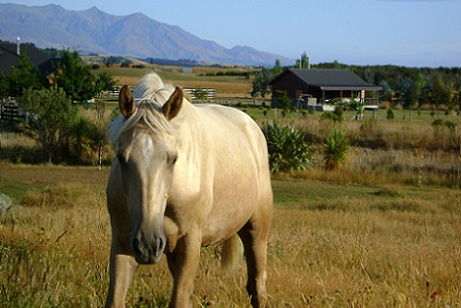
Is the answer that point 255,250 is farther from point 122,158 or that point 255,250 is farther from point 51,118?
point 51,118

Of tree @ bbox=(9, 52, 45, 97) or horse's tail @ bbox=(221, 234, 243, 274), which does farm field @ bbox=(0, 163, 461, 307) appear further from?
tree @ bbox=(9, 52, 45, 97)

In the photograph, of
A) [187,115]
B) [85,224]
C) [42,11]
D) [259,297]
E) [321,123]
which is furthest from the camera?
[321,123]

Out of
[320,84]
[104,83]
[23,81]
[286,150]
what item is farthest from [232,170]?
[320,84]

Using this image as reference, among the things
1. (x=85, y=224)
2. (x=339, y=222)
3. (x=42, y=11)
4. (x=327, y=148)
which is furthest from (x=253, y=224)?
(x=327, y=148)

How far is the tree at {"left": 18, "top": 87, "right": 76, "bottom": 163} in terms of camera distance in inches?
1040

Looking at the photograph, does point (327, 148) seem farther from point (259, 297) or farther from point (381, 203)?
point (259, 297)

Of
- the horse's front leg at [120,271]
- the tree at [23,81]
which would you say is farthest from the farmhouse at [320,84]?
the horse's front leg at [120,271]

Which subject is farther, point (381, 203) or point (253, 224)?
point (381, 203)

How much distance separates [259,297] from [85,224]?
3.17 metres

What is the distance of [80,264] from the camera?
5.69 metres

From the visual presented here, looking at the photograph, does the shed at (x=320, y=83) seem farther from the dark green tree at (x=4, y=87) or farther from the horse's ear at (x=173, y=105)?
the horse's ear at (x=173, y=105)

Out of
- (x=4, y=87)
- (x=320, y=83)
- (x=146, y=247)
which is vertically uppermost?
(x=320, y=83)

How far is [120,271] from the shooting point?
3.96 metres

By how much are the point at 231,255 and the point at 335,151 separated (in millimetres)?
19800
